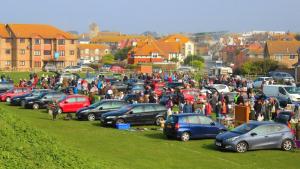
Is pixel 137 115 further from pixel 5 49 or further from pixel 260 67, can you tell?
pixel 5 49

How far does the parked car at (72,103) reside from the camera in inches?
1410

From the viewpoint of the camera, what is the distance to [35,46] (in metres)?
104

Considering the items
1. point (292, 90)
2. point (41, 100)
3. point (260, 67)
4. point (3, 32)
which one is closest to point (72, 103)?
point (41, 100)

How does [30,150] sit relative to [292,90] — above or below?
above

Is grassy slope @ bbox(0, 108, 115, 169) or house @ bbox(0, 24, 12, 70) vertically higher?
house @ bbox(0, 24, 12, 70)

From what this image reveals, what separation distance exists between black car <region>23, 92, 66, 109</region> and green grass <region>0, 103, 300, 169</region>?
37.3 feet

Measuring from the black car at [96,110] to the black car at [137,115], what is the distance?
2.39 meters

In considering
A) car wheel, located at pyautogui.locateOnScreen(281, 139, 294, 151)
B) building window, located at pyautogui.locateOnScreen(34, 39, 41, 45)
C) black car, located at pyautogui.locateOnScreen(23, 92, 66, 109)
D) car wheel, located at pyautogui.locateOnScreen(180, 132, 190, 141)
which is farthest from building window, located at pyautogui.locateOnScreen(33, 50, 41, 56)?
car wheel, located at pyautogui.locateOnScreen(281, 139, 294, 151)

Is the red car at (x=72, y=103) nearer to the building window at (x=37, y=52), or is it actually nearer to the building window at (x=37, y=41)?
the building window at (x=37, y=41)

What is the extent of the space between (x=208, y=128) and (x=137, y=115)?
5.64 m

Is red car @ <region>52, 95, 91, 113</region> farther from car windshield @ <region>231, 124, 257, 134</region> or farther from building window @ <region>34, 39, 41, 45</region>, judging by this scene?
building window @ <region>34, 39, 41, 45</region>

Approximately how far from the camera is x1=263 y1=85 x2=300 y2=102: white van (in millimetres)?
39906

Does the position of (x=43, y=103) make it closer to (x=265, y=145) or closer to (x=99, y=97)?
(x=99, y=97)

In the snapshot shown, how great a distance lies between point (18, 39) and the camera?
338ft
